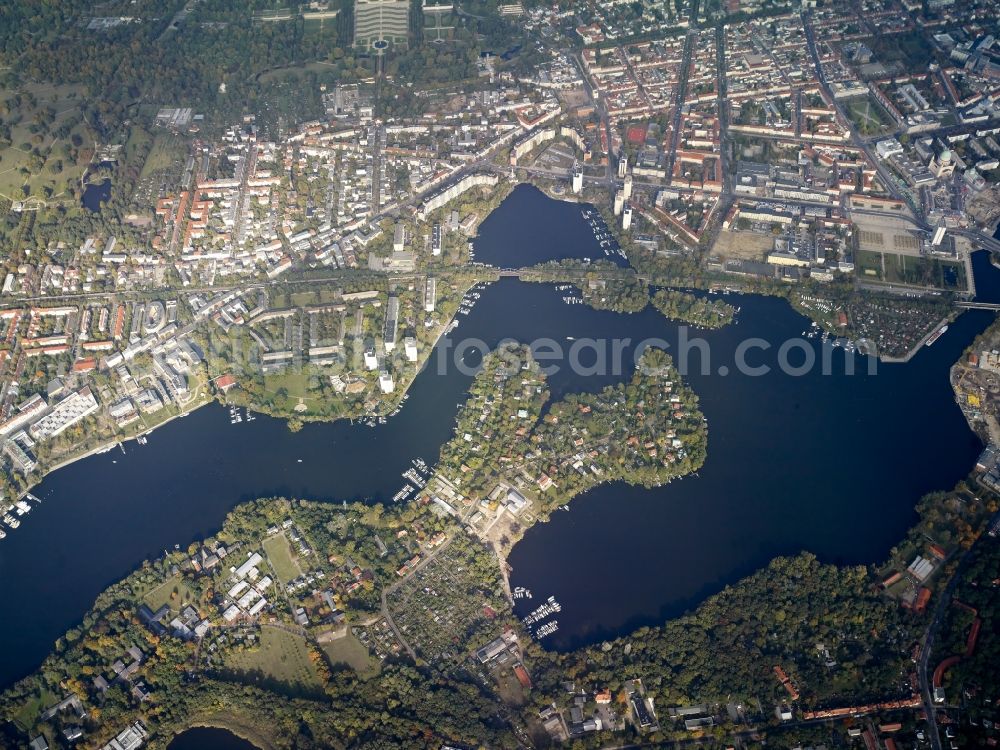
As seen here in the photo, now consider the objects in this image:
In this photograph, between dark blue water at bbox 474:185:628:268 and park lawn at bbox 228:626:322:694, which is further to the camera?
dark blue water at bbox 474:185:628:268

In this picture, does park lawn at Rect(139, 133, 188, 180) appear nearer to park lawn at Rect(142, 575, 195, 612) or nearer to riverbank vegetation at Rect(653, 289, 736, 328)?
park lawn at Rect(142, 575, 195, 612)

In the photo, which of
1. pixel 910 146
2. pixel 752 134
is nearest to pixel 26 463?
pixel 752 134

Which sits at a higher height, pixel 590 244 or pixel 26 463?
pixel 590 244

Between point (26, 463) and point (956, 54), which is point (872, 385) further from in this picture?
point (26, 463)

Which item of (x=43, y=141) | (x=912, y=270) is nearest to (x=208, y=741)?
(x=912, y=270)

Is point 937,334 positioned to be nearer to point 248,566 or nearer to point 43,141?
point 248,566

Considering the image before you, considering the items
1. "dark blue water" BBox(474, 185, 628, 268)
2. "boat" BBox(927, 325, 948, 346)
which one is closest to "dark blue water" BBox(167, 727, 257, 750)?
"dark blue water" BBox(474, 185, 628, 268)
